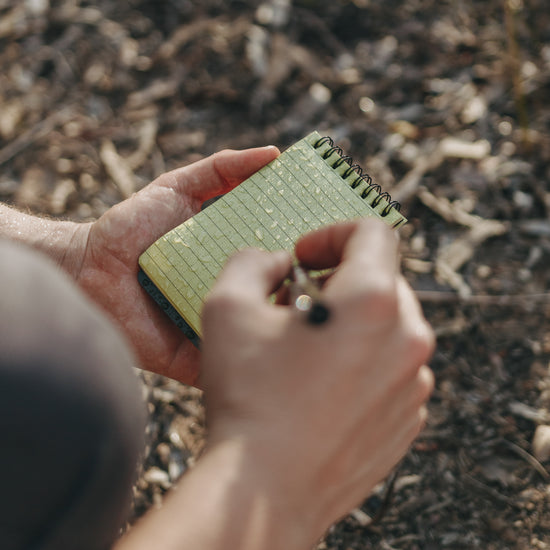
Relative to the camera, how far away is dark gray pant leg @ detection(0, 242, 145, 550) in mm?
589

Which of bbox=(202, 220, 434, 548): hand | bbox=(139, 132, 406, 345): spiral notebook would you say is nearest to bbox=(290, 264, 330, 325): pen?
bbox=(202, 220, 434, 548): hand

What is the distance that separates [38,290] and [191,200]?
971mm

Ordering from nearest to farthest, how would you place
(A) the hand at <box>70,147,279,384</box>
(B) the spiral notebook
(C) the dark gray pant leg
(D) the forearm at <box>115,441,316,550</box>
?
(C) the dark gray pant leg, (D) the forearm at <box>115,441,316,550</box>, (B) the spiral notebook, (A) the hand at <box>70,147,279,384</box>

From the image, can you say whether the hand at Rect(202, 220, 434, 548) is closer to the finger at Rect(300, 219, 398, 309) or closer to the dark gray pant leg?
the finger at Rect(300, 219, 398, 309)

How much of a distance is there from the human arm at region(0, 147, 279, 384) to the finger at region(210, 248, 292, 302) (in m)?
0.61

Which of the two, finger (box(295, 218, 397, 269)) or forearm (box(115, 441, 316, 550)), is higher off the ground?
finger (box(295, 218, 397, 269))

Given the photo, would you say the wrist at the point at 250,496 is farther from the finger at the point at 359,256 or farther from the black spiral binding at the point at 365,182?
the black spiral binding at the point at 365,182

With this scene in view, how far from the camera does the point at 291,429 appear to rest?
0.73 metres

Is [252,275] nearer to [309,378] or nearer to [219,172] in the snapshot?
[309,378]

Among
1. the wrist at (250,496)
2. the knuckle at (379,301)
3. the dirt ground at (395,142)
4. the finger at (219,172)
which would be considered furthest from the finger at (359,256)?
the dirt ground at (395,142)

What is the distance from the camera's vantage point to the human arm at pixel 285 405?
719 millimetres

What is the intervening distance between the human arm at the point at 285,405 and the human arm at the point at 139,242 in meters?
0.65

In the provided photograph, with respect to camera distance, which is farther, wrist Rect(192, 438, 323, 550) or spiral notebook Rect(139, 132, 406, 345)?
spiral notebook Rect(139, 132, 406, 345)

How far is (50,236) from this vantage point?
5.27ft
